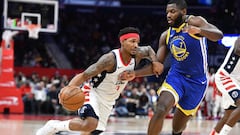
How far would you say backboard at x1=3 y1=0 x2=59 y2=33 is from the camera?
1767 centimetres

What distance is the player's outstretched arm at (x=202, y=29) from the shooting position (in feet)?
20.5

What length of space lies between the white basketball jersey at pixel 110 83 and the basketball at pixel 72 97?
42 cm

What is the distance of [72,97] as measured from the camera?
6.50 metres

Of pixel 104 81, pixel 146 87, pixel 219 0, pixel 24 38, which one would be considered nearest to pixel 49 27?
pixel 146 87

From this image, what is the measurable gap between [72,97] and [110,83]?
2.09 ft

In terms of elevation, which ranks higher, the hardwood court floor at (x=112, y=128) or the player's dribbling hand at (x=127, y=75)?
the player's dribbling hand at (x=127, y=75)

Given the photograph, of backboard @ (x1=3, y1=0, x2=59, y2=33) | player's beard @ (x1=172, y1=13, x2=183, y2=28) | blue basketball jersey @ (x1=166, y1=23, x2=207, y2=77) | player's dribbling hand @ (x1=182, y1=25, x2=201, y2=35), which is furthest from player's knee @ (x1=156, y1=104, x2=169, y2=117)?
backboard @ (x1=3, y1=0, x2=59, y2=33)

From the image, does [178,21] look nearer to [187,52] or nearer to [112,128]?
[187,52]

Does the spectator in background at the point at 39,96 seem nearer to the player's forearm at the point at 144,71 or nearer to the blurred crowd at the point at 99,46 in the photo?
the blurred crowd at the point at 99,46

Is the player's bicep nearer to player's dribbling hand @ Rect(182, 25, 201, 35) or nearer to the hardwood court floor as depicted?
player's dribbling hand @ Rect(182, 25, 201, 35)

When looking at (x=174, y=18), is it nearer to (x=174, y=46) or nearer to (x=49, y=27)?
(x=174, y=46)

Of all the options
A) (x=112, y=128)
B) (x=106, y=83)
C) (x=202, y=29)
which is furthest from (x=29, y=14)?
(x=202, y=29)

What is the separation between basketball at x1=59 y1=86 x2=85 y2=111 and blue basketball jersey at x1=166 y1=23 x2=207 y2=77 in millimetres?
1305

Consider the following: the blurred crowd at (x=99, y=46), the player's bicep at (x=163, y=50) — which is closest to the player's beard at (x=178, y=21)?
the player's bicep at (x=163, y=50)
